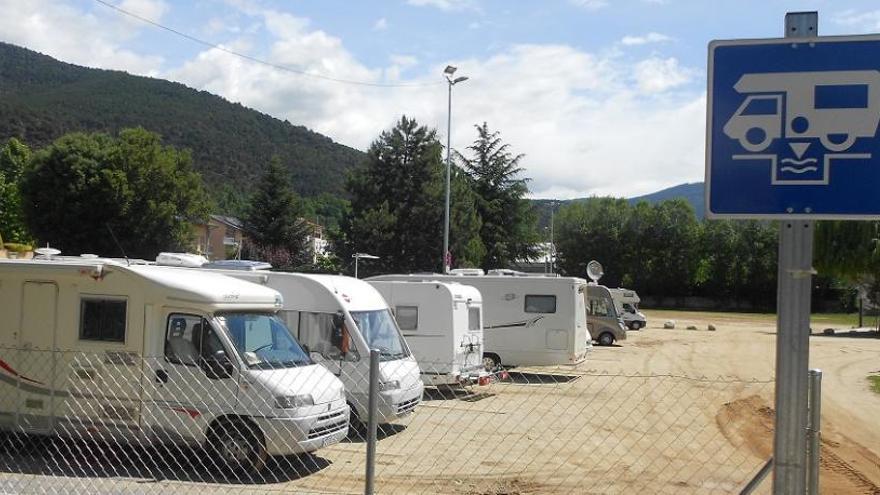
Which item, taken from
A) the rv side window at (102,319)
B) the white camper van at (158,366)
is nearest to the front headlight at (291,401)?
the white camper van at (158,366)

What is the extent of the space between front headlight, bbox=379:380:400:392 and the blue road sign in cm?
965

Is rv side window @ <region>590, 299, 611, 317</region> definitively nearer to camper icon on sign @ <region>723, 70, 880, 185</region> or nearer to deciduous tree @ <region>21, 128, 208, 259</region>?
deciduous tree @ <region>21, 128, 208, 259</region>

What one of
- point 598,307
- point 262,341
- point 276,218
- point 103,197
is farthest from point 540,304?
point 276,218

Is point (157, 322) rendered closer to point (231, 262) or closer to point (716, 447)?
point (231, 262)

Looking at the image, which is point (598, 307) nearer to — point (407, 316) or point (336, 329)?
point (407, 316)

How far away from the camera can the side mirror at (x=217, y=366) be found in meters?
9.93

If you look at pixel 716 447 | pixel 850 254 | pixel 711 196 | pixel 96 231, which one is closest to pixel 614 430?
pixel 716 447

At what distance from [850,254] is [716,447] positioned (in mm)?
5725

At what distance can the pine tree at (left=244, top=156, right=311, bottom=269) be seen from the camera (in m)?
→ 60.1

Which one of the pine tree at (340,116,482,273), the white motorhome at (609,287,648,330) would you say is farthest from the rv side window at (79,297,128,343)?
the white motorhome at (609,287,648,330)

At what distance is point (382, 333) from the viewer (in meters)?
13.9

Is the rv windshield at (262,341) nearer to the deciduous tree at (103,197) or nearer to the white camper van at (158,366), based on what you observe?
the white camper van at (158,366)

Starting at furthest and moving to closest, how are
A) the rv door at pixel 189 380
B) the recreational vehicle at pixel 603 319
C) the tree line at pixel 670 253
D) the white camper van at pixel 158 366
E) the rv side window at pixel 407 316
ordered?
the tree line at pixel 670 253
the recreational vehicle at pixel 603 319
the rv side window at pixel 407 316
the rv door at pixel 189 380
the white camper van at pixel 158 366

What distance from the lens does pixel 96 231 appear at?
48.0 metres
